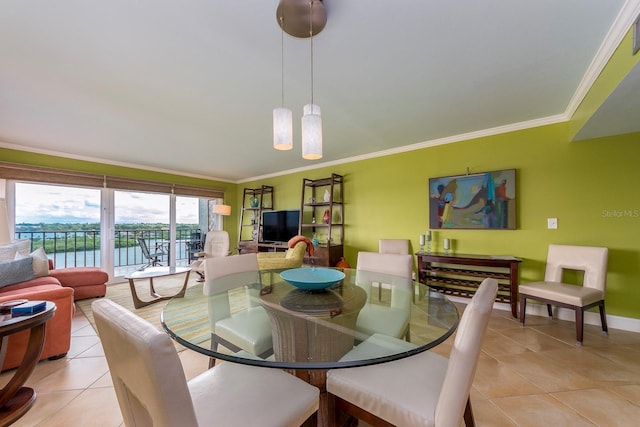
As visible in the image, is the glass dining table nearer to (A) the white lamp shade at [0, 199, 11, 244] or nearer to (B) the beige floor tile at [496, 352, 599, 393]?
(B) the beige floor tile at [496, 352, 599, 393]

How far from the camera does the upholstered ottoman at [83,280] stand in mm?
3439

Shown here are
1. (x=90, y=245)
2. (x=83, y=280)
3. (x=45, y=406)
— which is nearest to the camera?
(x=45, y=406)

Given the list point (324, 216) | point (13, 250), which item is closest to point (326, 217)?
point (324, 216)

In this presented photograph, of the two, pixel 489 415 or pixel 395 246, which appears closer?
pixel 489 415

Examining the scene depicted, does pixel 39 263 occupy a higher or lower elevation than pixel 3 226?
lower

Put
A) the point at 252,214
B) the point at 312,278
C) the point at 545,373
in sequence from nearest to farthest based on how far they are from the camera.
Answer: the point at 312,278, the point at 545,373, the point at 252,214

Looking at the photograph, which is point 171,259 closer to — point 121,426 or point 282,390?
point 121,426

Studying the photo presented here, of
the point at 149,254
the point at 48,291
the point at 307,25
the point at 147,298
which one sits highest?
the point at 307,25

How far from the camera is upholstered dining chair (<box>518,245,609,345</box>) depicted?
2.23m

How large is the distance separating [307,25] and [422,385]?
192 centimetres

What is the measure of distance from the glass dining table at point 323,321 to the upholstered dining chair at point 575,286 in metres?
1.48

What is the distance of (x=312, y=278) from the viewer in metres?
1.72

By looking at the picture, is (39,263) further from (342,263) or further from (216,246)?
(342,263)

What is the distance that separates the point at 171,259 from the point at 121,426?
457 centimetres
